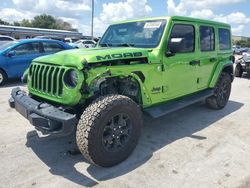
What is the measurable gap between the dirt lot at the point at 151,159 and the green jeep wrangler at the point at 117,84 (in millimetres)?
321

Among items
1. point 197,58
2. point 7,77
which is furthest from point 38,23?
point 197,58

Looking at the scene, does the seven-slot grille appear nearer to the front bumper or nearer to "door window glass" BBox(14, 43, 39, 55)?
the front bumper

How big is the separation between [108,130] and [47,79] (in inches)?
44.2

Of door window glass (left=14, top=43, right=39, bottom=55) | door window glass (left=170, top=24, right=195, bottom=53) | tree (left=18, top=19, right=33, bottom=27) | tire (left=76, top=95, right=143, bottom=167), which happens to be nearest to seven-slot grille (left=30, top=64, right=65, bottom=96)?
tire (left=76, top=95, right=143, bottom=167)

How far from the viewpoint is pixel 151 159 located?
4047 mm

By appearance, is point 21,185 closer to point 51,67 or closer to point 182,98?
point 51,67

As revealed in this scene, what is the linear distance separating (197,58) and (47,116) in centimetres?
328

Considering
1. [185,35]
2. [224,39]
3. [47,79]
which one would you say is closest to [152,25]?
[185,35]

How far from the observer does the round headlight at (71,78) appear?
12.0ft

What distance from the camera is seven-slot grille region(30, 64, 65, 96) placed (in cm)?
375

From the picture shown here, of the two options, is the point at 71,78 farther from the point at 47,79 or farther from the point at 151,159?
the point at 151,159

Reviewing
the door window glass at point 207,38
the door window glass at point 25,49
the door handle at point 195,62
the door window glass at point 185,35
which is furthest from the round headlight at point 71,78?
the door window glass at point 25,49

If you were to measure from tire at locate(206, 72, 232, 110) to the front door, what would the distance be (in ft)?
3.46

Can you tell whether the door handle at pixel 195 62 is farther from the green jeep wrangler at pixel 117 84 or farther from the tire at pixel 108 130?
the tire at pixel 108 130
